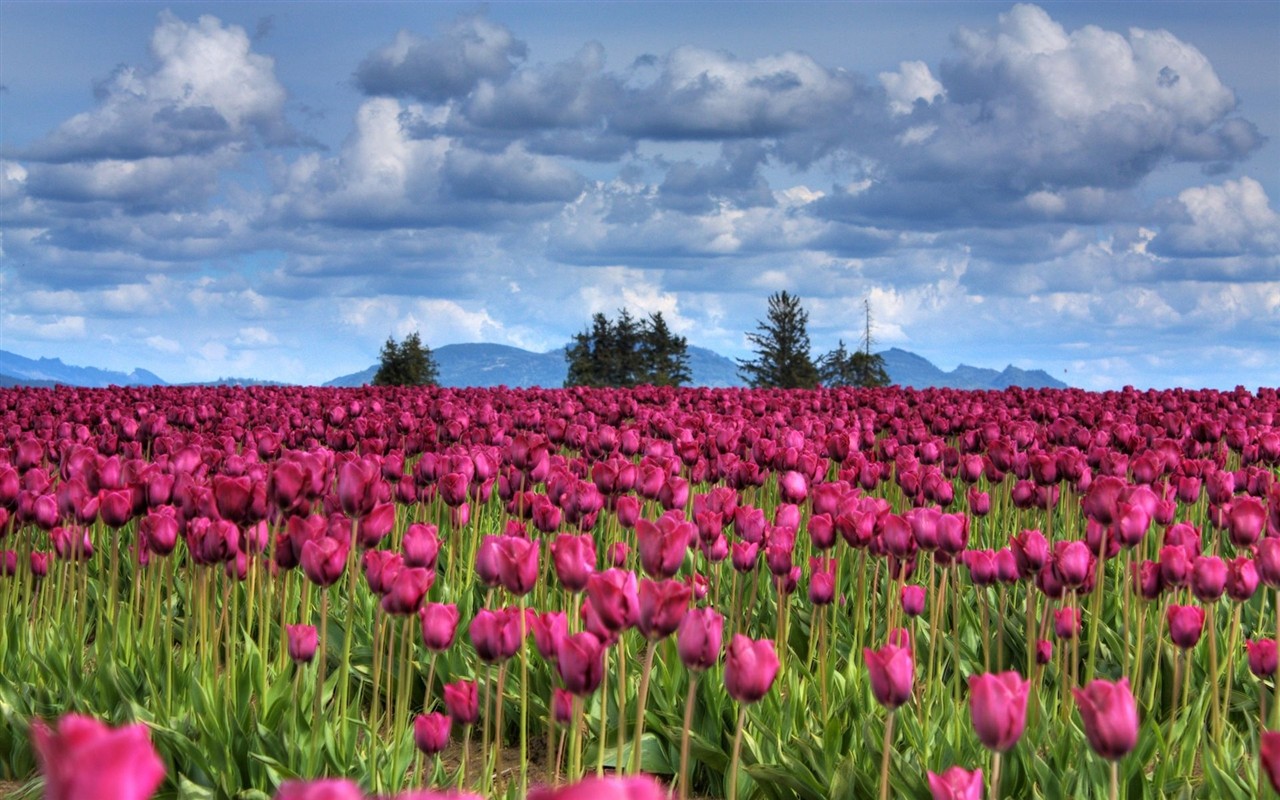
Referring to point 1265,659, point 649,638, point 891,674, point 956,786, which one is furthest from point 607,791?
point 1265,659

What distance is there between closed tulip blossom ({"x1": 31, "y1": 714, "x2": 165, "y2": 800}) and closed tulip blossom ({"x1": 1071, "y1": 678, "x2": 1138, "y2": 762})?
8.61ft

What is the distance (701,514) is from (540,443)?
1.96 metres

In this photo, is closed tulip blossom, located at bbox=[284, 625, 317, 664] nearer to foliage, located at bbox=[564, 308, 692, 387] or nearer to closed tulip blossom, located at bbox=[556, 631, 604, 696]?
closed tulip blossom, located at bbox=[556, 631, 604, 696]

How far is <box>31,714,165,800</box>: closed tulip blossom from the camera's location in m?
1.05

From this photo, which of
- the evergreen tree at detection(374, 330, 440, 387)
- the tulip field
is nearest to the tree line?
the evergreen tree at detection(374, 330, 440, 387)

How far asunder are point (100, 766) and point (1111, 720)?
8.84 ft

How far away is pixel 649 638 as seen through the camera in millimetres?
3479

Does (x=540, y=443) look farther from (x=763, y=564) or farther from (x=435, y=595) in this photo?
(x=763, y=564)

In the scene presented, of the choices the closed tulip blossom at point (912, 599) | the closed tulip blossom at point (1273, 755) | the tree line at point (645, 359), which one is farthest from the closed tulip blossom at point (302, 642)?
the tree line at point (645, 359)

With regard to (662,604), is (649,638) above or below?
below

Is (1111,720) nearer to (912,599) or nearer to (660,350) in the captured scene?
(912,599)

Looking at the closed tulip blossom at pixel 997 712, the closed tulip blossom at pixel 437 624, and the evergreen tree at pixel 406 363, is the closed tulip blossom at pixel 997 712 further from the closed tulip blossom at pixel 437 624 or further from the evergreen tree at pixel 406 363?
the evergreen tree at pixel 406 363

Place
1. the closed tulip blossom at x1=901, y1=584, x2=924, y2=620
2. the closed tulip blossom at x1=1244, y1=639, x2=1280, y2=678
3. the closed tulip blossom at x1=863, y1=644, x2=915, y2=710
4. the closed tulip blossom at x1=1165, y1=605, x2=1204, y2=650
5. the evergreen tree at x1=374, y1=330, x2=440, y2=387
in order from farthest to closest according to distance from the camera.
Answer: the evergreen tree at x1=374, y1=330, x2=440, y2=387, the closed tulip blossom at x1=901, y1=584, x2=924, y2=620, the closed tulip blossom at x1=1244, y1=639, x2=1280, y2=678, the closed tulip blossom at x1=1165, y1=605, x2=1204, y2=650, the closed tulip blossom at x1=863, y1=644, x2=915, y2=710

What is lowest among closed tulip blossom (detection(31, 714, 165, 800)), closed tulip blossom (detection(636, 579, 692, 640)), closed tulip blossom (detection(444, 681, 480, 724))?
closed tulip blossom (detection(444, 681, 480, 724))
